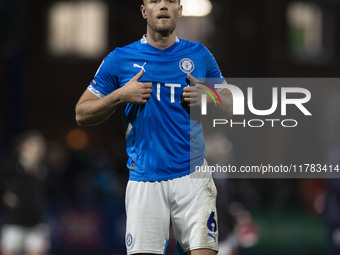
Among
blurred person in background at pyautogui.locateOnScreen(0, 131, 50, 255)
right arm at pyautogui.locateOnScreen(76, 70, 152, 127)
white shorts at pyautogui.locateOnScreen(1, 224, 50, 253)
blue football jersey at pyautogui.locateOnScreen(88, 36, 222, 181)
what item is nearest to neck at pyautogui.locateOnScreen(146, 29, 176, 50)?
blue football jersey at pyautogui.locateOnScreen(88, 36, 222, 181)

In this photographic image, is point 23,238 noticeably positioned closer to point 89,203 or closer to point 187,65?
point 89,203

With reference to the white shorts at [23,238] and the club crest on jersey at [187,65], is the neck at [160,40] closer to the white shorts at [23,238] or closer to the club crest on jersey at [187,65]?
the club crest on jersey at [187,65]

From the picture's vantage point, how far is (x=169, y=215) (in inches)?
197

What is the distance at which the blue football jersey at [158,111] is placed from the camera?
4.95 metres

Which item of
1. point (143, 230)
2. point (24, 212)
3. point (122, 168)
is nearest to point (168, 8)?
point (143, 230)

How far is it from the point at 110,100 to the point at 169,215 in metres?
0.88

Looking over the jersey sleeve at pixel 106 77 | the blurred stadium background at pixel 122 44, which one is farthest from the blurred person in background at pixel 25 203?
the blurred stadium background at pixel 122 44

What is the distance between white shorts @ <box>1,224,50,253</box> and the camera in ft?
36.6

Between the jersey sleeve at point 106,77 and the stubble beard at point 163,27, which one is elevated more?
the stubble beard at point 163,27

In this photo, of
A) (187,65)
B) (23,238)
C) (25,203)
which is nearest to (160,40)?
(187,65)

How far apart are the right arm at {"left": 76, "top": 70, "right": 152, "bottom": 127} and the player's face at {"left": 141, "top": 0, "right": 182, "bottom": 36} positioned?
12.9 inches

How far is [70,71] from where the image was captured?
94.5ft

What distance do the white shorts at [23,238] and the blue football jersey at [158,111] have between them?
6587 millimetres

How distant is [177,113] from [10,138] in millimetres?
14896
